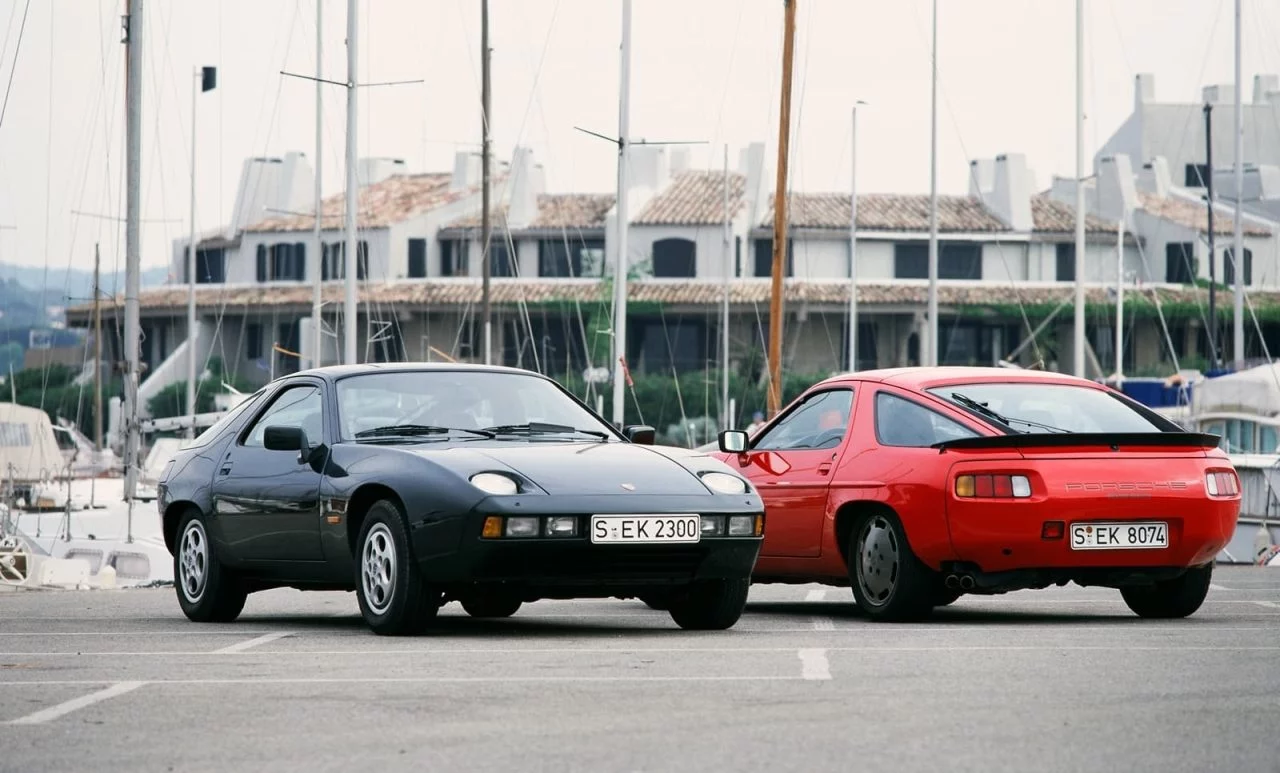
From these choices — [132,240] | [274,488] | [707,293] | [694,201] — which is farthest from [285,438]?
[694,201]

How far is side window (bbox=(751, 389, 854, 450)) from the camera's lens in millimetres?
12555

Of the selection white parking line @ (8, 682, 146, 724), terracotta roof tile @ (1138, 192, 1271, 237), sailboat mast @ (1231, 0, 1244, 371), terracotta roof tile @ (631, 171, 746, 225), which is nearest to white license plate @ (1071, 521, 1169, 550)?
white parking line @ (8, 682, 146, 724)

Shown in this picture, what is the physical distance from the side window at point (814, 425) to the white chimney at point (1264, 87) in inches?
3177

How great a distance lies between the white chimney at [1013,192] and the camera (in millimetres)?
73438

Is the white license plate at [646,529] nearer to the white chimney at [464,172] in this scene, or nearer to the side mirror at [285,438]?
the side mirror at [285,438]

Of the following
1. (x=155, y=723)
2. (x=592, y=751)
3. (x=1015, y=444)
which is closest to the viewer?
(x=592, y=751)

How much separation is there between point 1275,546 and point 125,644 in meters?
24.7

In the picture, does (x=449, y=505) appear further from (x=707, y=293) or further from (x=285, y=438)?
(x=707, y=293)

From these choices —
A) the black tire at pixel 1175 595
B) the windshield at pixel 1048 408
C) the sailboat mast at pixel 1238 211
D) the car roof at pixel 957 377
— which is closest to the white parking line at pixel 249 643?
the car roof at pixel 957 377

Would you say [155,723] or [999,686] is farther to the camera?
[999,686]

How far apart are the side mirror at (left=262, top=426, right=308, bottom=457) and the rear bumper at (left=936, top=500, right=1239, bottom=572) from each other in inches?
134

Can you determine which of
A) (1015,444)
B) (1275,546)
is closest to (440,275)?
(1275,546)

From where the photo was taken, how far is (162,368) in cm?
7219

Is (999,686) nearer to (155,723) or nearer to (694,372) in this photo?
(155,723)
